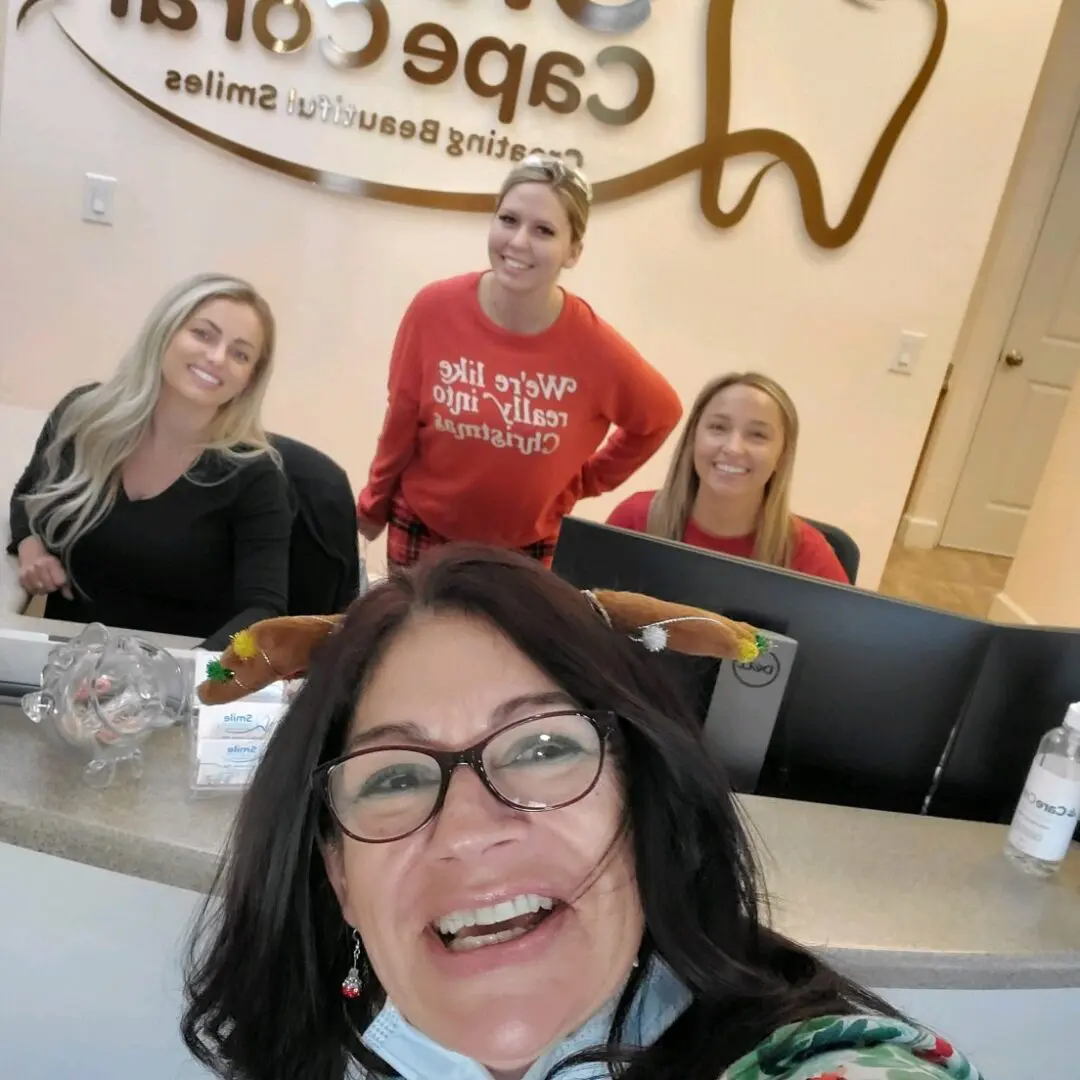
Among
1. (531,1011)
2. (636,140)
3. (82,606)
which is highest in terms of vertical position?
(636,140)

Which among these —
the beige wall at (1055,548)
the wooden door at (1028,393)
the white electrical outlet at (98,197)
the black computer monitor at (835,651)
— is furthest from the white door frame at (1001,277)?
the black computer monitor at (835,651)

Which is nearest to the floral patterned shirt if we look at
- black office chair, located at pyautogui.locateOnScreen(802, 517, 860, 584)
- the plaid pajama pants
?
black office chair, located at pyautogui.locateOnScreen(802, 517, 860, 584)

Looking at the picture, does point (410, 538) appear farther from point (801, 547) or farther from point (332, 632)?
point (332, 632)

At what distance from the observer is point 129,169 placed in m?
2.99

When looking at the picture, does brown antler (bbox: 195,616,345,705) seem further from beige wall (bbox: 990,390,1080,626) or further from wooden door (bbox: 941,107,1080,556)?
wooden door (bbox: 941,107,1080,556)

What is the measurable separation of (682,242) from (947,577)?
254 cm

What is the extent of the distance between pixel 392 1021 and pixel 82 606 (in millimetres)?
1206

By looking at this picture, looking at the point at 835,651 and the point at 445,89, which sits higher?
the point at 445,89

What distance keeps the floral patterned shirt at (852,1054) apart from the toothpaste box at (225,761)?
57cm

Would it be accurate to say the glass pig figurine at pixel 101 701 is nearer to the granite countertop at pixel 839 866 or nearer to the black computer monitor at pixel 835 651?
the granite countertop at pixel 839 866

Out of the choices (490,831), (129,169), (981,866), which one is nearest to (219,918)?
(490,831)

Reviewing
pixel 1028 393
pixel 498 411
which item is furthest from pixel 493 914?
pixel 1028 393

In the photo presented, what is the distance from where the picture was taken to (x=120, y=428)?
1.77m

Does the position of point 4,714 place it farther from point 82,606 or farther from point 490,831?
point 82,606
